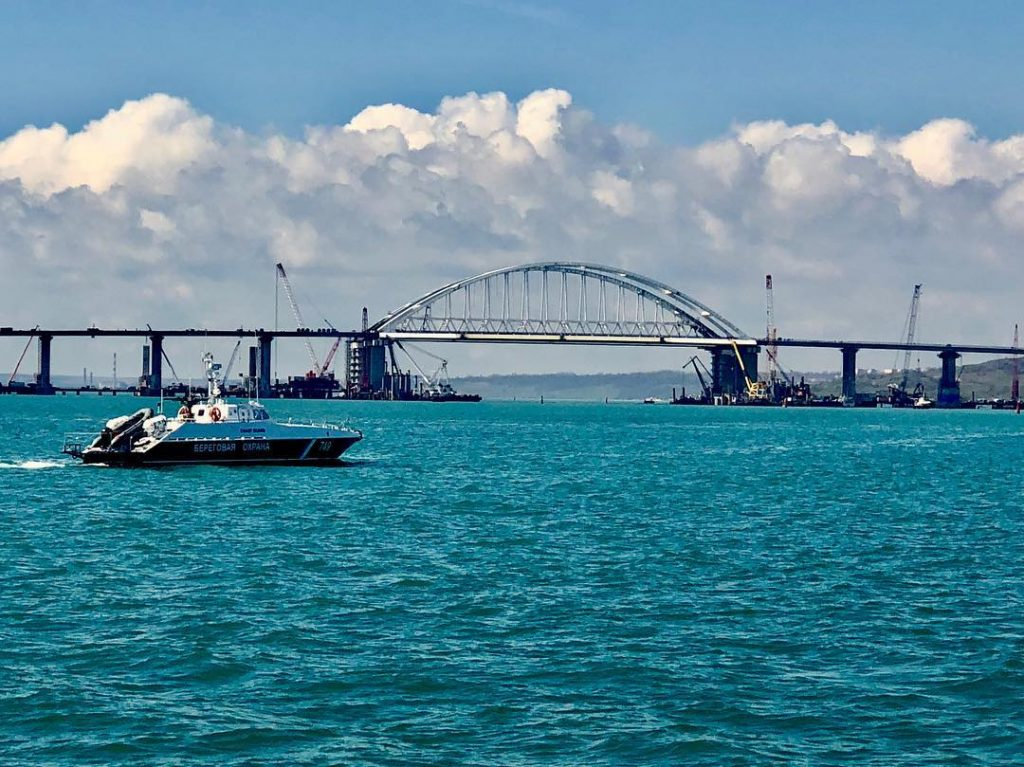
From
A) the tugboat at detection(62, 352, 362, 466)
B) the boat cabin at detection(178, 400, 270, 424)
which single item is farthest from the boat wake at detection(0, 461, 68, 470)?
the boat cabin at detection(178, 400, 270, 424)

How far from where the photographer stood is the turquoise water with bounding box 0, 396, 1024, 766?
1051 inches

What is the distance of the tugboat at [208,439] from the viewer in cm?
9112

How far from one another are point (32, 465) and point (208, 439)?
13.0 metres

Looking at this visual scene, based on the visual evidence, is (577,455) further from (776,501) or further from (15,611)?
(15,611)

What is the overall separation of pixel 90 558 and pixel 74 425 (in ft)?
452

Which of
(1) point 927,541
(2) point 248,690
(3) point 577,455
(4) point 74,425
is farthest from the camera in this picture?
(4) point 74,425

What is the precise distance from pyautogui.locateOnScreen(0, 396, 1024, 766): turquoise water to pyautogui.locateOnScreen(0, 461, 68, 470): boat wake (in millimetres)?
21321

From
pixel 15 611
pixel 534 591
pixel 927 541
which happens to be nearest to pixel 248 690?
pixel 15 611

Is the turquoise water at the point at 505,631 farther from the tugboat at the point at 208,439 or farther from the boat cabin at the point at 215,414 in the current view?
the boat cabin at the point at 215,414

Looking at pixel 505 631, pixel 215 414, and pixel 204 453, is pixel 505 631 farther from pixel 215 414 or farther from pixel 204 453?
pixel 215 414

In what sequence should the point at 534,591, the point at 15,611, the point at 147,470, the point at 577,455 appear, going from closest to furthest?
1. the point at 15,611
2. the point at 534,591
3. the point at 147,470
4. the point at 577,455

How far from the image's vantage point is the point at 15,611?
1486 inches

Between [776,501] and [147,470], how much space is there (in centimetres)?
3825

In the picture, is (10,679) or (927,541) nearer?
(10,679)
